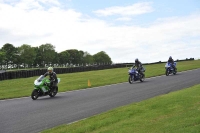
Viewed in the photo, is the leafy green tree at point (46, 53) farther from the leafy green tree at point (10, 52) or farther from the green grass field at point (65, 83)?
the green grass field at point (65, 83)

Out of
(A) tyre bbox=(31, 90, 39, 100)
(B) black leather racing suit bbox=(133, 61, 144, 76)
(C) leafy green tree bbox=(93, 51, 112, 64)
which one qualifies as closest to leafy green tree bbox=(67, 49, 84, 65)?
(C) leafy green tree bbox=(93, 51, 112, 64)

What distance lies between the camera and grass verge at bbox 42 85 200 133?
7.05 m

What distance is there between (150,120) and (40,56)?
5275 inches

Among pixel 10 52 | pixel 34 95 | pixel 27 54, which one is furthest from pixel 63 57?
pixel 34 95

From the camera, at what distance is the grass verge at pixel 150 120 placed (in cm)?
705

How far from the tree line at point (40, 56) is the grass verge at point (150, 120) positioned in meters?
102

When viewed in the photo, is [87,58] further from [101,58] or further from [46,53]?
[46,53]

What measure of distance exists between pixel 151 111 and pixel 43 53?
137m

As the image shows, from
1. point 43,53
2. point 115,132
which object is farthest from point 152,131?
point 43,53

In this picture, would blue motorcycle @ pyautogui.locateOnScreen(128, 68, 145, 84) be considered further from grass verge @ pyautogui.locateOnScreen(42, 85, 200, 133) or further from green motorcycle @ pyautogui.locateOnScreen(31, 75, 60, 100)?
grass verge @ pyautogui.locateOnScreen(42, 85, 200, 133)

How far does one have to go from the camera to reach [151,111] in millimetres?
9523

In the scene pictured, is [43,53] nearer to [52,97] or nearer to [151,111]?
[52,97]

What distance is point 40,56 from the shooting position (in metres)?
139

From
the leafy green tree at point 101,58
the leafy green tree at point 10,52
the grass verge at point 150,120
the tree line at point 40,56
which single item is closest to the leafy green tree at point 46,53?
the tree line at point 40,56
